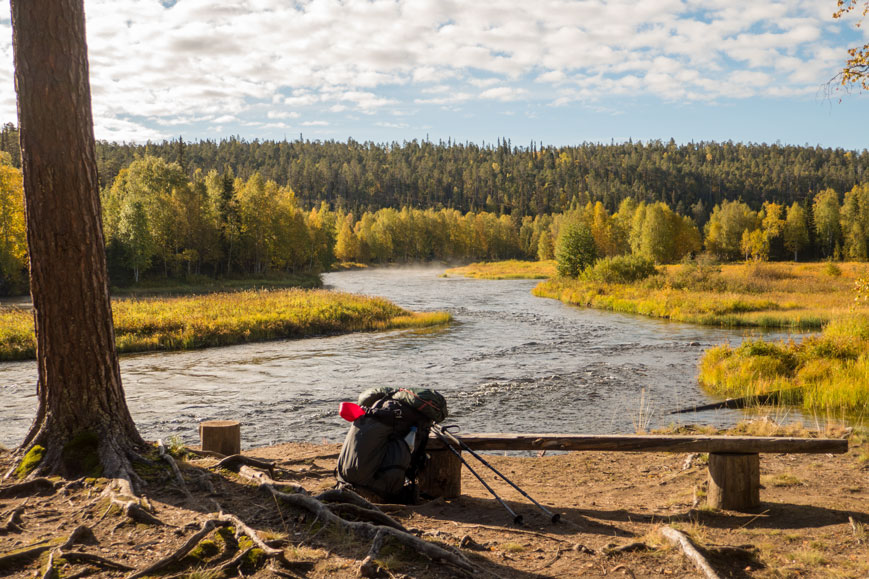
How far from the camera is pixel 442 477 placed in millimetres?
7082

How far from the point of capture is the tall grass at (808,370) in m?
14.0

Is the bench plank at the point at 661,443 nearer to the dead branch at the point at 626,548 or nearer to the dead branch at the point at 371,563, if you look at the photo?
the dead branch at the point at 626,548

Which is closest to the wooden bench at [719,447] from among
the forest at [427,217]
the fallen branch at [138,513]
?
the fallen branch at [138,513]

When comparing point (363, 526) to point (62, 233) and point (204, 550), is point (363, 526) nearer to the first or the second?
point (204, 550)

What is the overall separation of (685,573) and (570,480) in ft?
13.4

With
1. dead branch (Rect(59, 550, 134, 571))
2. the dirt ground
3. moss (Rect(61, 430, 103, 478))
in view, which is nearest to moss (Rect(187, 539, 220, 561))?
the dirt ground

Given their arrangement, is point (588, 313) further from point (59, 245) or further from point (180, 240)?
point (180, 240)

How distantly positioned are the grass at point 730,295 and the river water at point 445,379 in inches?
160

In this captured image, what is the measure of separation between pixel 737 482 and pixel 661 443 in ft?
2.73

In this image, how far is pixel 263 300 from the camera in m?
37.2

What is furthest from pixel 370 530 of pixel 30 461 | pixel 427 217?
pixel 427 217

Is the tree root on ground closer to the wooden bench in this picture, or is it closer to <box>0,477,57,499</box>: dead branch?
the wooden bench

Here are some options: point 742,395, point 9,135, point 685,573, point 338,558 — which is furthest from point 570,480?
point 9,135

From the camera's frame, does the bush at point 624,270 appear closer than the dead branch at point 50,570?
No
